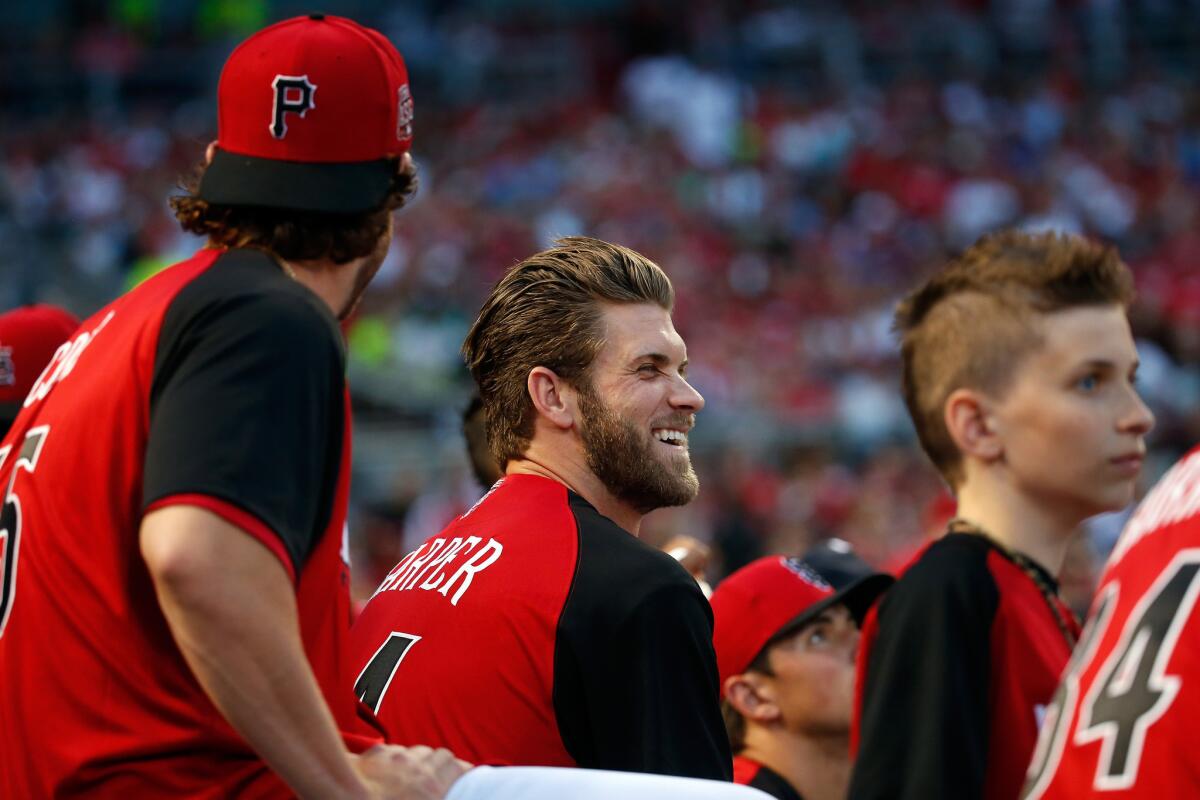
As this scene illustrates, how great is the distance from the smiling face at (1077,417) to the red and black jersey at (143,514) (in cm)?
139

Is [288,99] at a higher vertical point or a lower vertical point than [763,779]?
higher

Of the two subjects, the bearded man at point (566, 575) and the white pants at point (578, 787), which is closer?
the white pants at point (578, 787)

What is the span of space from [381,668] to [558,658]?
414 millimetres

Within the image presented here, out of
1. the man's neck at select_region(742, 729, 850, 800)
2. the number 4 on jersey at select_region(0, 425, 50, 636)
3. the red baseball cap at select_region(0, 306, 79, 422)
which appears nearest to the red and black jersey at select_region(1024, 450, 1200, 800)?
the number 4 on jersey at select_region(0, 425, 50, 636)

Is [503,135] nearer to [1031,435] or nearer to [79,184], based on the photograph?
[79,184]

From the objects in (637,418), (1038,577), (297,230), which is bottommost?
(1038,577)

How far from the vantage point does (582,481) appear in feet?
11.4

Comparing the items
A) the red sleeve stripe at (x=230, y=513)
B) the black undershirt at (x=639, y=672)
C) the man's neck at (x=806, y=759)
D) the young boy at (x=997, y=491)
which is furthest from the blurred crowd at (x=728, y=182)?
the red sleeve stripe at (x=230, y=513)

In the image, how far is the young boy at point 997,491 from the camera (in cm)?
291

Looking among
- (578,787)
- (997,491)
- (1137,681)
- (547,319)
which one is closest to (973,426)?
(997,491)

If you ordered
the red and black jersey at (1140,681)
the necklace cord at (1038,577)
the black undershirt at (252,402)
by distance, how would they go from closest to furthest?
1. the red and black jersey at (1140,681)
2. the black undershirt at (252,402)
3. the necklace cord at (1038,577)

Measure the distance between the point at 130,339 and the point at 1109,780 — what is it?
149cm

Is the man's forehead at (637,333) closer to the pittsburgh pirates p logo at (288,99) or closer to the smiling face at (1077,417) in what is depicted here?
the smiling face at (1077,417)

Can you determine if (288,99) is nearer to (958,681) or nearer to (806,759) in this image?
(958,681)
